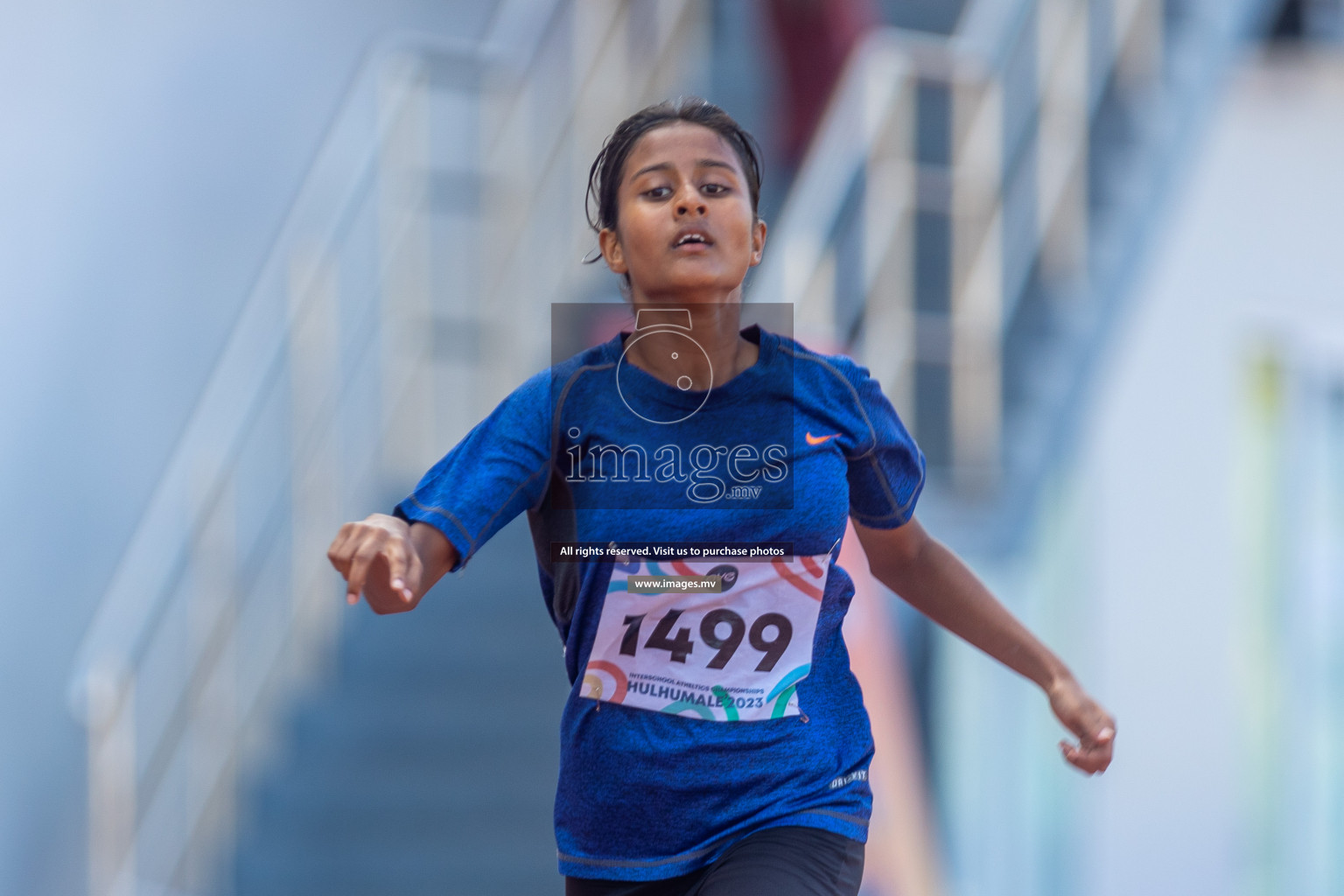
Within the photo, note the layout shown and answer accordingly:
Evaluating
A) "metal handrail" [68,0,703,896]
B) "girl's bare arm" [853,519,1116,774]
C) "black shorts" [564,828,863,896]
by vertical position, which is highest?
"metal handrail" [68,0,703,896]

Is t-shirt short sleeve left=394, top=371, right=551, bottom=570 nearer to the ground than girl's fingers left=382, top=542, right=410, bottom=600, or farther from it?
farther from it

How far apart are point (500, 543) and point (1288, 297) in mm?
3955

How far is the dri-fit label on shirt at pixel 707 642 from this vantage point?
210cm

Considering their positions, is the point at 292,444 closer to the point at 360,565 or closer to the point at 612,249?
the point at 612,249

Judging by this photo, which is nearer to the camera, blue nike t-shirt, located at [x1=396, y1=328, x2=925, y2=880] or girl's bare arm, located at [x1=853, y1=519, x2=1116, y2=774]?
blue nike t-shirt, located at [x1=396, y1=328, x2=925, y2=880]

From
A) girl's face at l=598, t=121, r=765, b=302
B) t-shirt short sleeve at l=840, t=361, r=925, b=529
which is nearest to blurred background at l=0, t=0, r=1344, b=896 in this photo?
t-shirt short sleeve at l=840, t=361, r=925, b=529

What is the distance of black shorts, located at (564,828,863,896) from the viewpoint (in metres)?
2.00

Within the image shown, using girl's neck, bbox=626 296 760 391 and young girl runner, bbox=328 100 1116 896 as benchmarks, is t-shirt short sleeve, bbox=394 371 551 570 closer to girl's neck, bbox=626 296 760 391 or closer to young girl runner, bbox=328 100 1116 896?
young girl runner, bbox=328 100 1116 896

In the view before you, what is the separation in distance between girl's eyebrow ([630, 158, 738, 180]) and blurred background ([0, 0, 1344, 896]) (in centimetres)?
272

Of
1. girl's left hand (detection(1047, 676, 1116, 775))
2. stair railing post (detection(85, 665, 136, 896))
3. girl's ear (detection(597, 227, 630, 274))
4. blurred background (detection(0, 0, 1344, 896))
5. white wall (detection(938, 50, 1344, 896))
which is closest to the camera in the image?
girl's ear (detection(597, 227, 630, 274))

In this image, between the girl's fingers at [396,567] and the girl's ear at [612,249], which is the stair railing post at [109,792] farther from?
the girl's fingers at [396,567]

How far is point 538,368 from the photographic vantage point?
5.95 meters

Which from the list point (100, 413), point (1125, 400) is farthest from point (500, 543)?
point (1125, 400)

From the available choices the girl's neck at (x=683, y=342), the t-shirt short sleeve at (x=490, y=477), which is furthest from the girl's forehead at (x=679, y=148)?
the t-shirt short sleeve at (x=490, y=477)
